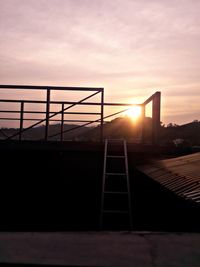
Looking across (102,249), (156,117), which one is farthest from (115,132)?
(102,249)

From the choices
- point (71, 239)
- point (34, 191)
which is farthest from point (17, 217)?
point (71, 239)

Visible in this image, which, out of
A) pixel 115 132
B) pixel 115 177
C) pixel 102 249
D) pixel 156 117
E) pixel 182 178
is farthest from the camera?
pixel 115 132

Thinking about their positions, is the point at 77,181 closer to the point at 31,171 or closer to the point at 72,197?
the point at 72,197

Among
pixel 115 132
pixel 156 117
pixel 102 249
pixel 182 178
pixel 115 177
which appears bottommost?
pixel 102 249

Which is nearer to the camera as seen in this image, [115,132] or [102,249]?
[102,249]

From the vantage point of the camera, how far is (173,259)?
14.4 feet

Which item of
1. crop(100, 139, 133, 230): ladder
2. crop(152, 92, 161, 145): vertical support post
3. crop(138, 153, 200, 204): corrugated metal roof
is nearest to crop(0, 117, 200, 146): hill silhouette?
crop(152, 92, 161, 145): vertical support post

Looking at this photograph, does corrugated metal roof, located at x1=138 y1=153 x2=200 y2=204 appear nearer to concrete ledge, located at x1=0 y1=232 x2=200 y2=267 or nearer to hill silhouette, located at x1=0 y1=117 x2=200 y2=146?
concrete ledge, located at x1=0 y1=232 x2=200 y2=267

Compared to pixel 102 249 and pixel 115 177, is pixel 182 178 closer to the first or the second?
pixel 102 249

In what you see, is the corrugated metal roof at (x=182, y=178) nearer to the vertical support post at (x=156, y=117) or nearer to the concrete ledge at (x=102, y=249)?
the concrete ledge at (x=102, y=249)

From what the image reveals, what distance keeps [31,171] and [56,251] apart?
22.3ft

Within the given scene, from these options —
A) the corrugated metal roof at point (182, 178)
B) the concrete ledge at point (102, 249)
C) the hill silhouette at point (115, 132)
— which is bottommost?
the concrete ledge at point (102, 249)

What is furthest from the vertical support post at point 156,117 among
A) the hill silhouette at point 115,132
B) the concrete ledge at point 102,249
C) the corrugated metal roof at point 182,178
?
the concrete ledge at point 102,249

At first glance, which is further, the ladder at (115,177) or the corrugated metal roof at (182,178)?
the ladder at (115,177)
